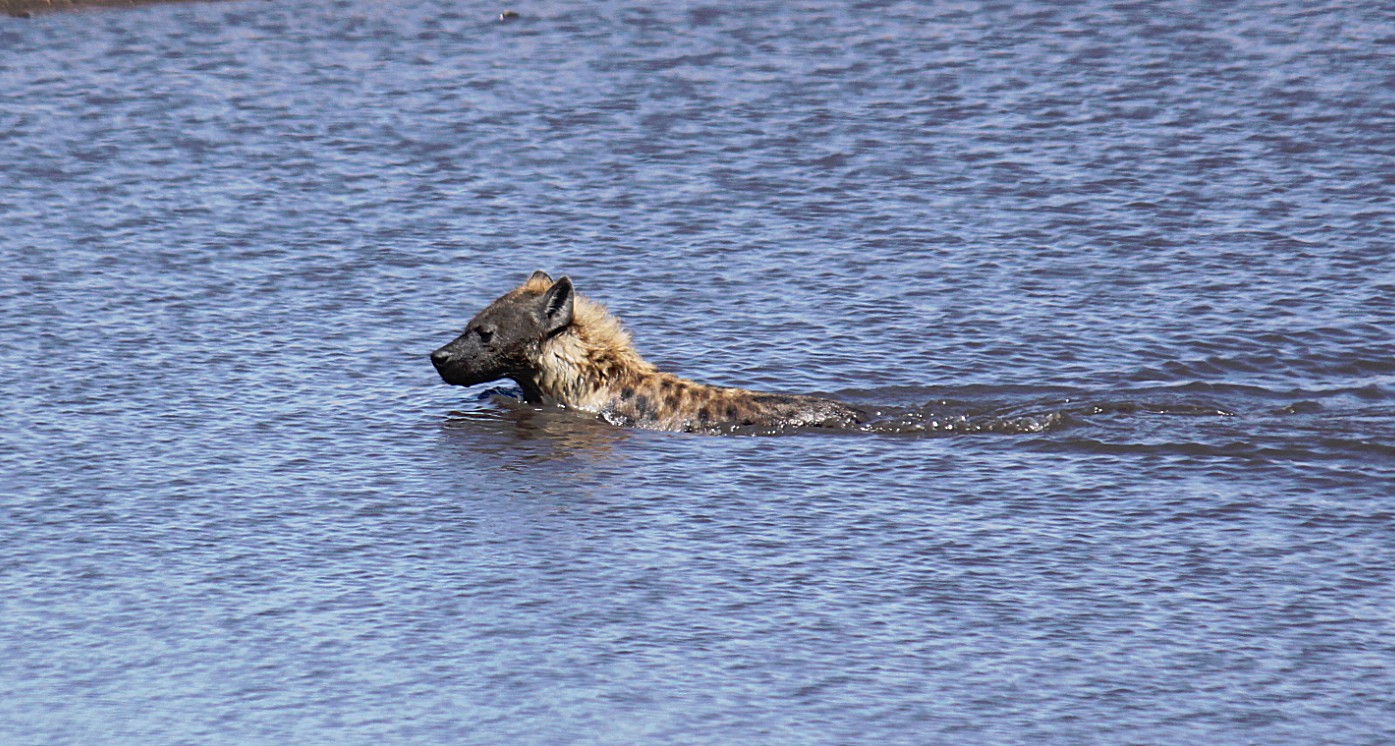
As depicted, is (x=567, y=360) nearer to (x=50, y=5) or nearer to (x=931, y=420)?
(x=931, y=420)

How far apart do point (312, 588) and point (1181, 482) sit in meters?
3.80

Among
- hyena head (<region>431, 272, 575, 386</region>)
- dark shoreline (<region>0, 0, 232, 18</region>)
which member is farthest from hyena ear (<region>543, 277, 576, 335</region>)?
dark shoreline (<region>0, 0, 232, 18</region>)

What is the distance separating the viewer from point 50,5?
1855 cm

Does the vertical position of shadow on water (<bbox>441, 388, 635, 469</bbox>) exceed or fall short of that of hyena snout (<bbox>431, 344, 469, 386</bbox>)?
it falls short

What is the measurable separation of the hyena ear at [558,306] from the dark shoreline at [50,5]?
970cm

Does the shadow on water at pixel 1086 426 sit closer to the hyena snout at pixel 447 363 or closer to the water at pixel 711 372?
the water at pixel 711 372

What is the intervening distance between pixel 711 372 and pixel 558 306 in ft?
2.92

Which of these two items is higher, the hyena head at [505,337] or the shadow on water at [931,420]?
the hyena head at [505,337]

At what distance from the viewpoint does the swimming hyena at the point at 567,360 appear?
10.4 meters

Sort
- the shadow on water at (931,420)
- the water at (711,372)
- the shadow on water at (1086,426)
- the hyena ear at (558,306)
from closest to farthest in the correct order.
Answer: the water at (711,372), the shadow on water at (1086,426), the shadow on water at (931,420), the hyena ear at (558,306)

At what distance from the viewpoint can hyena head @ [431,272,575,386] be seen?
34.7ft

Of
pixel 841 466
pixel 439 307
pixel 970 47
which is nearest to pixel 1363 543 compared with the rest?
pixel 841 466

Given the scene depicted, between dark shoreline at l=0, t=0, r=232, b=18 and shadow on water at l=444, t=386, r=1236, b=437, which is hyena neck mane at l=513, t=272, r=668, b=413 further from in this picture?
dark shoreline at l=0, t=0, r=232, b=18

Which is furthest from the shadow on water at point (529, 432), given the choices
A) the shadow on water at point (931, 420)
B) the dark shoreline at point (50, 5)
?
the dark shoreline at point (50, 5)
